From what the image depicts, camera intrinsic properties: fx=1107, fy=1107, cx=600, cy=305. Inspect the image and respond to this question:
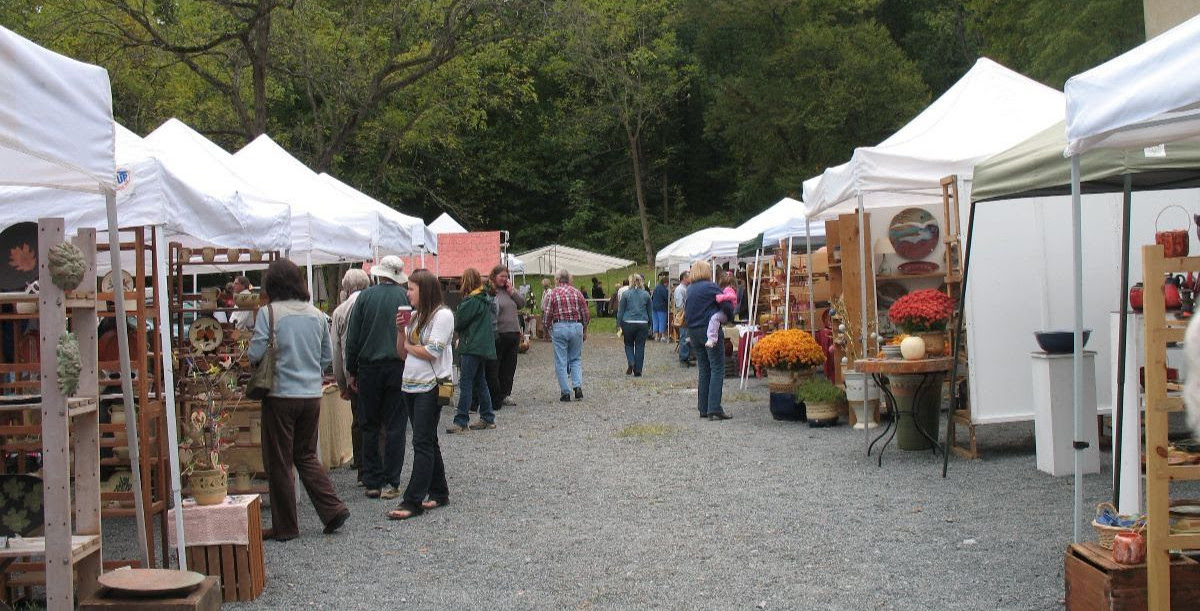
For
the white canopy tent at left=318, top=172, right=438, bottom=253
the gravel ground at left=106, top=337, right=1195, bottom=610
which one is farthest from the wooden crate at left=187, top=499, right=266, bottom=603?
the white canopy tent at left=318, top=172, right=438, bottom=253

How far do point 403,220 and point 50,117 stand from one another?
9.23m

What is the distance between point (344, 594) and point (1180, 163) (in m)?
4.78

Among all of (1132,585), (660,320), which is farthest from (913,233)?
(660,320)

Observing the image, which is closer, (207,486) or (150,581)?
(150,581)

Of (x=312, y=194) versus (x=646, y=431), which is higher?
(x=312, y=194)

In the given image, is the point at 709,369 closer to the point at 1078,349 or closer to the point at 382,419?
the point at 382,419

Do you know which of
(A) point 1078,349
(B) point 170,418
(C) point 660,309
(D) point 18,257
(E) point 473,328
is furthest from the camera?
(C) point 660,309

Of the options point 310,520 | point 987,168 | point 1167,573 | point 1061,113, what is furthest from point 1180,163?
point 310,520

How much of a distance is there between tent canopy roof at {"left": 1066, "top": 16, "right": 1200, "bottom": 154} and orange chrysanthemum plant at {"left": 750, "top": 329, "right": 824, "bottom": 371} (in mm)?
7136

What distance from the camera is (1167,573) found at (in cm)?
398

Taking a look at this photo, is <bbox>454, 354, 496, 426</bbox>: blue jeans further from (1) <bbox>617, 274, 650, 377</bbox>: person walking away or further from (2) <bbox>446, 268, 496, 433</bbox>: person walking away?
(1) <bbox>617, 274, 650, 377</bbox>: person walking away

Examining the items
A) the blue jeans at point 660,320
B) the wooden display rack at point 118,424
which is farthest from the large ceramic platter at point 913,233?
the blue jeans at point 660,320

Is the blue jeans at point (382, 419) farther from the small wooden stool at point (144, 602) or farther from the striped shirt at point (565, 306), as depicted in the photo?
the striped shirt at point (565, 306)

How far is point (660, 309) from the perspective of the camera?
29.3 m
